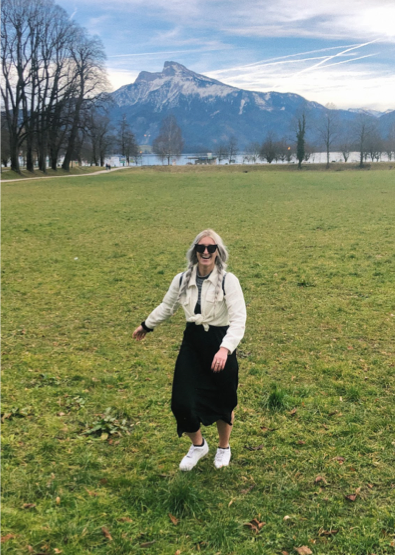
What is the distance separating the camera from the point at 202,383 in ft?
12.0

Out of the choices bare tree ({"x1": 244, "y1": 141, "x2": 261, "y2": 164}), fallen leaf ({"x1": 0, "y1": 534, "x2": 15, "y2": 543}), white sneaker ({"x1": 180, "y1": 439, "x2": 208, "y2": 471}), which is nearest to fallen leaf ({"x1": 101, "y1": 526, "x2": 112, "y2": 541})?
fallen leaf ({"x1": 0, "y1": 534, "x2": 15, "y2": 543})

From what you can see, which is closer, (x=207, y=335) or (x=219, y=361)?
(x=219, y=361)

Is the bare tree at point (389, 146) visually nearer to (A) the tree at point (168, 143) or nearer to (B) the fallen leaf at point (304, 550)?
(A) the tree at point (168, 143)

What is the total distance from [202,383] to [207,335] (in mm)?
391

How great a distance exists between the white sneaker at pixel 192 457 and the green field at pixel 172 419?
83 mm

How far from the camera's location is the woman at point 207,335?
3600 millimetres

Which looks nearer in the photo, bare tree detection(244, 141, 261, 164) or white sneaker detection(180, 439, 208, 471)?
white sneaker detection(180, 439, 208, 471)

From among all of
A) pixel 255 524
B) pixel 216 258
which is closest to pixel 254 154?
pixel 216 258

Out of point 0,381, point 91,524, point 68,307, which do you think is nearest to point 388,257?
point 68,307

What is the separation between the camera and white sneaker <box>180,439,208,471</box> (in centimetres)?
388

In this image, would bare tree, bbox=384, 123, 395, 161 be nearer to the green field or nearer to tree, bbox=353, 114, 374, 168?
tree, bbox=353, 114, 374, 168

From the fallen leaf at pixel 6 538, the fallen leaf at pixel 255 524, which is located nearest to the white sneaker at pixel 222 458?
the fallen leaf at pixel 255 524

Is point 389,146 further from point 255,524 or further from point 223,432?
point 255,524

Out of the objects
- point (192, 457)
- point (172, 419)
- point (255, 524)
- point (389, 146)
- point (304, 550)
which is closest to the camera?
point (304, 550)
